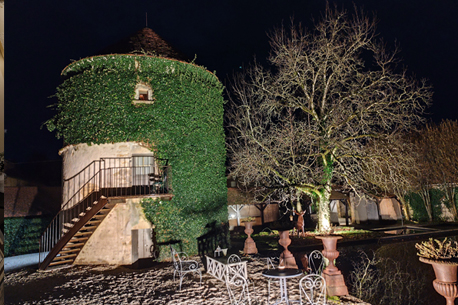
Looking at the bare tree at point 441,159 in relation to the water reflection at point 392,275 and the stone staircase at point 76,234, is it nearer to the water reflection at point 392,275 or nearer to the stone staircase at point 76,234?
the water reflection at point 392,275

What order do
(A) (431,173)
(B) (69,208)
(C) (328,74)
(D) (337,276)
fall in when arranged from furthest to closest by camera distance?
(A) (431,173) < (C) (328,74) < (B) (69,208) < (D) (337,276)

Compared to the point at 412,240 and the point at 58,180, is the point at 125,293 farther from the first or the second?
the point at 58,180

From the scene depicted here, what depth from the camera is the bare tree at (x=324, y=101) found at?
13.2m

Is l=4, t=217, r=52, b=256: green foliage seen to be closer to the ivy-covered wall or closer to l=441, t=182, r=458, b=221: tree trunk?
the ivy-covered wall

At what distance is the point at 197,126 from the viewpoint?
1226 centimetres

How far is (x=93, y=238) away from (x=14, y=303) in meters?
4.07

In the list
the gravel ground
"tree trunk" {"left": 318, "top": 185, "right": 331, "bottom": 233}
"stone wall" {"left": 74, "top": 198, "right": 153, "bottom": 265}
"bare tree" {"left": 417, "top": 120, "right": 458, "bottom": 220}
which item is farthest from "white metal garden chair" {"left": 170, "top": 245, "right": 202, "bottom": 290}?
"bare tree" {"left": 417, "top": 120, "right": 458, "bottom": 220}

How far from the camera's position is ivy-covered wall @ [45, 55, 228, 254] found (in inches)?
446

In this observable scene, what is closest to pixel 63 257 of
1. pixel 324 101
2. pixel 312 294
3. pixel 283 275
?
pixel 283 275

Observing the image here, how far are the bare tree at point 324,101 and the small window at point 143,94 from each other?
494cm

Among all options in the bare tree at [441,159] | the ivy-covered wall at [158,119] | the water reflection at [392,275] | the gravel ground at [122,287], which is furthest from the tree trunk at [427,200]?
the gravel ground at [122,287]

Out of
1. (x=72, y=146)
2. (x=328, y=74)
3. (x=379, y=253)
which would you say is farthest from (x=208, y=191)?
(x=328, y=74)

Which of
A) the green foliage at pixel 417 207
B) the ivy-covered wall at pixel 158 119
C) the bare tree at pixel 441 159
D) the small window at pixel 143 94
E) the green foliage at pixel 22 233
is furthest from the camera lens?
the green foliage at pixel 417 207

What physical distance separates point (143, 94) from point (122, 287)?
7.18m
